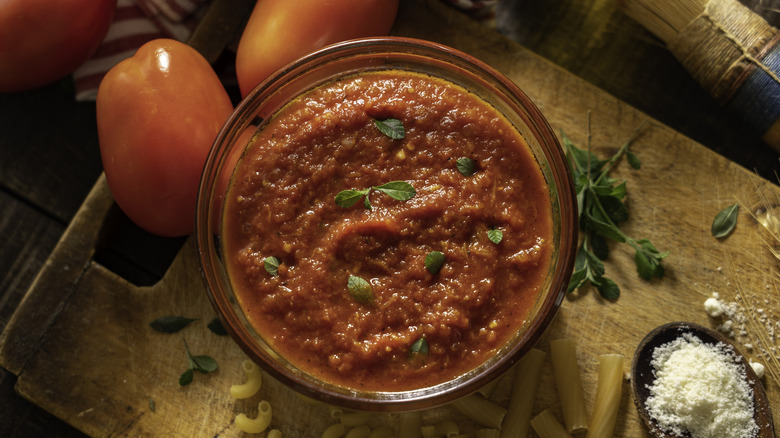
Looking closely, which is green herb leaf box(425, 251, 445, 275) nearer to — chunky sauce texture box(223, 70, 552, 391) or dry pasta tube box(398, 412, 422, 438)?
chunky sauce texture box(223, 70, 552, 391)

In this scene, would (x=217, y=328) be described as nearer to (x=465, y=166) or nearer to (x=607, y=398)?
(x=465, y=166)

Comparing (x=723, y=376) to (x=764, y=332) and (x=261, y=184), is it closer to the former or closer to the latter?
(x=764, y=332)

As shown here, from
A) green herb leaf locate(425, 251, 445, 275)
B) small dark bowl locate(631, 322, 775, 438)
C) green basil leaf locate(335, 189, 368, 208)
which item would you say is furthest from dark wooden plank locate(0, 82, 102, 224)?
small dark bowl locate(631, 322, 775, 438)

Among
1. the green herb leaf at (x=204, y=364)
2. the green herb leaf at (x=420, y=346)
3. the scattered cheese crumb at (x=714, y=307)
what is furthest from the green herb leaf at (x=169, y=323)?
the scattered cheese crumb at (x=714, y=307)

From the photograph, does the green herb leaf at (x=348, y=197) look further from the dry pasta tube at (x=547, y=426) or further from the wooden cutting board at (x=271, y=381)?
the dry pasta tube at (x=547, y=426)

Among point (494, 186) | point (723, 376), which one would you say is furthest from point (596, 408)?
point (494, 186)

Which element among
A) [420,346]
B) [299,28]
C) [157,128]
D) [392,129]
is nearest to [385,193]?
[392,129]
